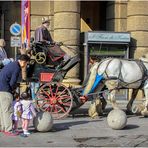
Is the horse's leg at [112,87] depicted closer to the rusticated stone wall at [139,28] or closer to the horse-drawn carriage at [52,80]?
the horse-drawn carriage at [52,80]

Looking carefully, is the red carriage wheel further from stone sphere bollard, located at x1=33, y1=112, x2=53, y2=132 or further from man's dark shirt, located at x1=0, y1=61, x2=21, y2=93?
man's dark shirt, located at x1=0, y1=61, x2=21, y2=93

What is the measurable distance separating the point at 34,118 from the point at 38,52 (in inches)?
113

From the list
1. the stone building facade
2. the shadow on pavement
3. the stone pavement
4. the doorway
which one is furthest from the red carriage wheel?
the doorway

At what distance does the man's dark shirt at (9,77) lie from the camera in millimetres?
10797

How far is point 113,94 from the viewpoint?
13.7m

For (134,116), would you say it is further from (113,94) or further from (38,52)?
(38,52)

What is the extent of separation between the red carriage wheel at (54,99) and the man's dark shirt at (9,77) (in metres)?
2.56

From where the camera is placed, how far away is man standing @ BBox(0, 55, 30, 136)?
426 inches

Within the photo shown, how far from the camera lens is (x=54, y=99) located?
1337 centimetres

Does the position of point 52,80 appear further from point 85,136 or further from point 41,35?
point 85,136

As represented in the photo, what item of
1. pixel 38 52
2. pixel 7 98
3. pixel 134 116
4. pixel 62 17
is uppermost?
pixel 62 17

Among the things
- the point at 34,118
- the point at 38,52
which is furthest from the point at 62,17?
the point at 34,118

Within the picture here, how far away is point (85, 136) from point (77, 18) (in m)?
9.34

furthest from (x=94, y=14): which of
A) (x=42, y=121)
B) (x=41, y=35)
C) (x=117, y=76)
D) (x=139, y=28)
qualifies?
(x=42, y=121)
